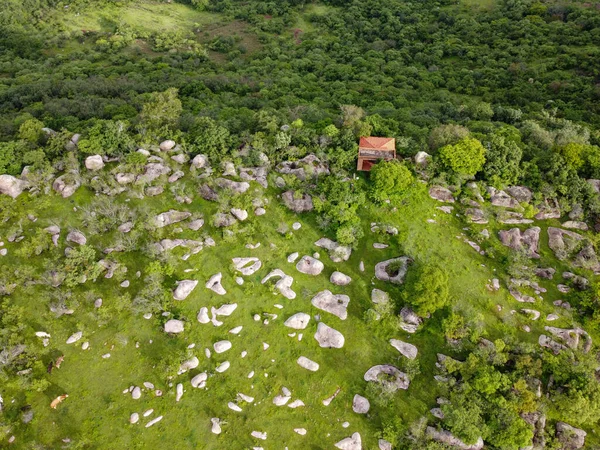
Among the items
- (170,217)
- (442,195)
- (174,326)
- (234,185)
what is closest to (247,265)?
(174,326)

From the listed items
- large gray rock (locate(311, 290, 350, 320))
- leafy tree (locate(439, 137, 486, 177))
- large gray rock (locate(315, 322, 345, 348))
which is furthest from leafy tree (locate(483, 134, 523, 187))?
large gray rock (locate(315, 322, 345, 348))

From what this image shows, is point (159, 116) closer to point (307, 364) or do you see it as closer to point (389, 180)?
point (389, 180)

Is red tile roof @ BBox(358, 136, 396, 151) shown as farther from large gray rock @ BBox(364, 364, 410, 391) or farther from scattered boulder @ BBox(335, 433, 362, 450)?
scattered boulder @ BBox(335, 433, 362, 450)

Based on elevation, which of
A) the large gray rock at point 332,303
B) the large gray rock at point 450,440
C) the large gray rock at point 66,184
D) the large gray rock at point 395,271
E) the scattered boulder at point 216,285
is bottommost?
the large gray rock at point 450,440

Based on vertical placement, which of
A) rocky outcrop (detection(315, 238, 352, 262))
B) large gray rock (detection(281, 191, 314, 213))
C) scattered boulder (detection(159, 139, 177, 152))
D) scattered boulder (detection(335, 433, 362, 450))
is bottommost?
scattered boulder (detection(335, 433, 362, 450))

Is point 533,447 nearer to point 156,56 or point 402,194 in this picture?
point 402,194

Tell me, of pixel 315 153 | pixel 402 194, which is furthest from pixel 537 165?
pixel 315 153

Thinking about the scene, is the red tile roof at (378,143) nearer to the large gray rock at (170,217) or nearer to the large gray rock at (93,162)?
the large gray rock at (170,217)

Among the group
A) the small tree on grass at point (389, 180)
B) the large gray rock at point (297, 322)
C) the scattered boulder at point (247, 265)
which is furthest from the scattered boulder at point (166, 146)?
the large gray rock at point (297, 322)
